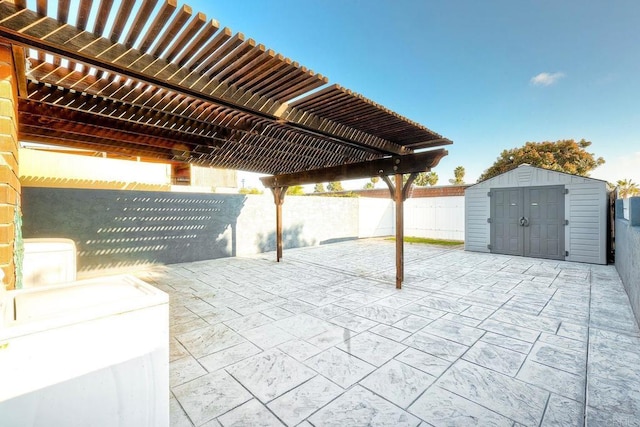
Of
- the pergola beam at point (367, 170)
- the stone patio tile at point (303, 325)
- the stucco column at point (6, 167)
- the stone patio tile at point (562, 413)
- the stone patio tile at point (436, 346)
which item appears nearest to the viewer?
the stucco column at point (6, 167)

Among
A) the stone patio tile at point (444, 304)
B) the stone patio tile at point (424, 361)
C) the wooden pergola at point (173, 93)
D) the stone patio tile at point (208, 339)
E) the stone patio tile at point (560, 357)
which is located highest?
the wooden pergola at point (173, 93)

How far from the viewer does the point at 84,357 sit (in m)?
0.99

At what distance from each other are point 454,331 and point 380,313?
2.77ft

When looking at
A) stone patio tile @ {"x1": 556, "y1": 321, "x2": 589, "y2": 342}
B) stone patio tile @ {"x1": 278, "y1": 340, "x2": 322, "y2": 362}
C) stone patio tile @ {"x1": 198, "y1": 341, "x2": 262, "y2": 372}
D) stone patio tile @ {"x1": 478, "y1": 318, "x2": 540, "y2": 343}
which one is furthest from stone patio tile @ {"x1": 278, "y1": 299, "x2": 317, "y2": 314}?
stone patio tile @ {"x1": 556, "y1": 321, "x2": 589, "y2": 342}

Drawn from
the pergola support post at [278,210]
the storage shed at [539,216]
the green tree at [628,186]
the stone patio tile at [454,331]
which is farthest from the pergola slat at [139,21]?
the green tree at [628,186]

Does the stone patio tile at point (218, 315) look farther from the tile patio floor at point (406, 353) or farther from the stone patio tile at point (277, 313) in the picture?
the stone patio tile at point (277, 313)

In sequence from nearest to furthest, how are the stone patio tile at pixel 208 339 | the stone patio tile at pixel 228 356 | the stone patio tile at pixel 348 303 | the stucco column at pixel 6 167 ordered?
the stucco column at pixel 6 167
the stone patio tile at pixel 228 356
the stone patio tile at pixel 208 339
the stone patio tile at pixel 348 303

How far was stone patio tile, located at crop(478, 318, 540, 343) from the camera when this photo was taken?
2.69m

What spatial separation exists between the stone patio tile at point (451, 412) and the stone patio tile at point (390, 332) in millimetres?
827

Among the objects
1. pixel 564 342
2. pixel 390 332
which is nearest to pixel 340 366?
pixel 390 332

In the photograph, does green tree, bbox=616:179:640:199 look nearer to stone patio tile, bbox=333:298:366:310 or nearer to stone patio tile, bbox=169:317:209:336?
stone patio tile, bbox=333:298:366:310

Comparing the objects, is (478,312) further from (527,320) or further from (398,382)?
(398,382)

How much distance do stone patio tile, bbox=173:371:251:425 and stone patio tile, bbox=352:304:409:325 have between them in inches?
68.6

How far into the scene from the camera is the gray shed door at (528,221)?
6672 millimetres
